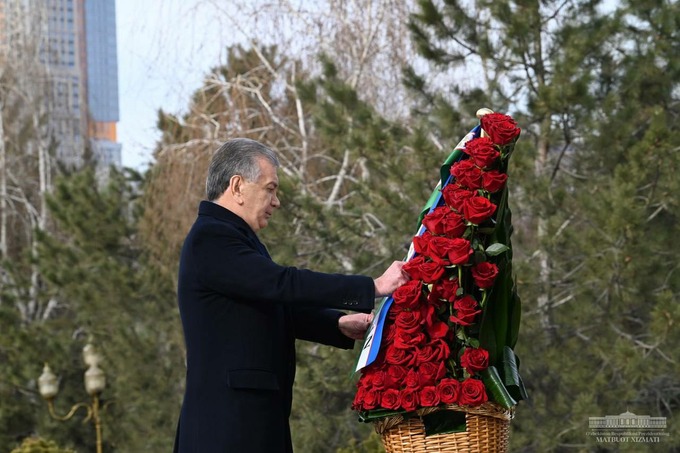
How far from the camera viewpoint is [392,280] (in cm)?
281

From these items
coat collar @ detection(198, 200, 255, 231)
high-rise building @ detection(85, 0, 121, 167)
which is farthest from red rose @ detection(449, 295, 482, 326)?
high-rise building @ detection(85, 0, 121, 167)

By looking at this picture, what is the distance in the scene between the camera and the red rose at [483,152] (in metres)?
2.72

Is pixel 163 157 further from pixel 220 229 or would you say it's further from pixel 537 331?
pixel 220 229

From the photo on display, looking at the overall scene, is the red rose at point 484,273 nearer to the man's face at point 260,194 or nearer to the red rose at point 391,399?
the red rose at point 391,399

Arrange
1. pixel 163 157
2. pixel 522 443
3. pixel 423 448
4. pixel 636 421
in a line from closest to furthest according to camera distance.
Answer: pixel 423 448, pixel 636 421, pixel 522 443, pixel 163 157

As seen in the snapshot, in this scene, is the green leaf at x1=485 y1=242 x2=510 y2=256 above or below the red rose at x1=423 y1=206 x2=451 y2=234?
below

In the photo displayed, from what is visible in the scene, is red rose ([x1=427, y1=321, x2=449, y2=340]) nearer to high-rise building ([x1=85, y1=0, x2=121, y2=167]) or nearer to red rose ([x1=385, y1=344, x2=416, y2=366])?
red rose ([x1=385, y1=344, x2=416, y2=366])

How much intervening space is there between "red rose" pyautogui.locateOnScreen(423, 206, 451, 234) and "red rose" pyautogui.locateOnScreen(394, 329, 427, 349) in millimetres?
263

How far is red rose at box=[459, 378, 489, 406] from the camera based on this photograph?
2.63 m

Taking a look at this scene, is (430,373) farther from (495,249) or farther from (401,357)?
(495,249)

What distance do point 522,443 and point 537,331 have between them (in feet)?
2.57

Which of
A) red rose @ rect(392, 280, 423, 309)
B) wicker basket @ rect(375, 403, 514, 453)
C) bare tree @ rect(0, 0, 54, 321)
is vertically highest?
bare tree @ rect(0, 0, 54, 321)

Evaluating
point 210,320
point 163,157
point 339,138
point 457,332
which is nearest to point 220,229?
point 210,320

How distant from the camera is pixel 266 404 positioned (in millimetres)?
2938
